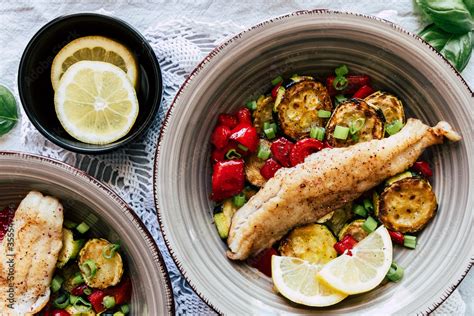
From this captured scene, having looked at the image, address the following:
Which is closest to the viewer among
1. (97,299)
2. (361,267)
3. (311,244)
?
(361,267)

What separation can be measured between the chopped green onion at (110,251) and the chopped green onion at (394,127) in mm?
1441

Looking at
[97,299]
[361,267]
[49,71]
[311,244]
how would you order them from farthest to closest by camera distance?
[49,71]
[97,299]
[311,244]
[361,267]

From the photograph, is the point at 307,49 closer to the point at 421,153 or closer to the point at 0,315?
the point at 421,153

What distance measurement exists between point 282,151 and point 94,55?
1.08 metres

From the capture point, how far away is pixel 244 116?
2.95 metres

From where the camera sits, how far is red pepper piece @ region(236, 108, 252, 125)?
2.94 m

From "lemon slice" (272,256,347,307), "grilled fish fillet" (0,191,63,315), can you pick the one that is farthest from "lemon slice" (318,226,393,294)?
"grilled fish fillet" (0,191,63,315)

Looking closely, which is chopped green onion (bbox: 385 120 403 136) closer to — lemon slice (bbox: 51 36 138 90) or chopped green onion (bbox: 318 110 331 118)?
chopped green onion (bbox: 318 110 331 118)

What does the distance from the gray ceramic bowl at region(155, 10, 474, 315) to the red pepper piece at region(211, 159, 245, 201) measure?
0.07m

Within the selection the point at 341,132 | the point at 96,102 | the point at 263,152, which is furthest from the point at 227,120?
the point at 96,102

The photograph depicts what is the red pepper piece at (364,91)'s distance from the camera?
9.71 feet

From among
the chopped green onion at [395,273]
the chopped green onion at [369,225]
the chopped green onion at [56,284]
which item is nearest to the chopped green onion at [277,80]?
the chopped green onion at [369,225]

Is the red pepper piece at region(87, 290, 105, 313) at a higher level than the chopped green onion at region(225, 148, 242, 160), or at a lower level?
lower

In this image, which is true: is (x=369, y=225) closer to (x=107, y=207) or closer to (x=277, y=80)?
(x=277, y=80)
